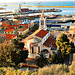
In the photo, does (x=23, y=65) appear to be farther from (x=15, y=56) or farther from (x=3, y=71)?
(x=3, y=71)

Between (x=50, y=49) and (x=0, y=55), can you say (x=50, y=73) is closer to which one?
(x=0, y=55)

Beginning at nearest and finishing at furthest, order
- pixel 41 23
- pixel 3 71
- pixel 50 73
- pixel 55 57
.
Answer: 1. pixel 50 73
2. pixel 3 71
3. pixel 55 57
4. pixel 41 23

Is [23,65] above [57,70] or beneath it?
beneath

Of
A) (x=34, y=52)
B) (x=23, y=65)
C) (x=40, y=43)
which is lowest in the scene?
(x=23, y=65)

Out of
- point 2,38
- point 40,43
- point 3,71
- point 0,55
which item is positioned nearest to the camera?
point 3,71

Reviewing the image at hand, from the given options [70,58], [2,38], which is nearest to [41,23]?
[2,38]

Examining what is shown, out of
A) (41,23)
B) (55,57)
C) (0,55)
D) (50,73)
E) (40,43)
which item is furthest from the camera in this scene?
(41,23)

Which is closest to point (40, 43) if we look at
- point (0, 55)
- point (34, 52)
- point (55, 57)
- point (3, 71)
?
point (34, 52)

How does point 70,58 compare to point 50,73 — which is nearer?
point 50,73

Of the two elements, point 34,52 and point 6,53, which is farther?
point 34,52
